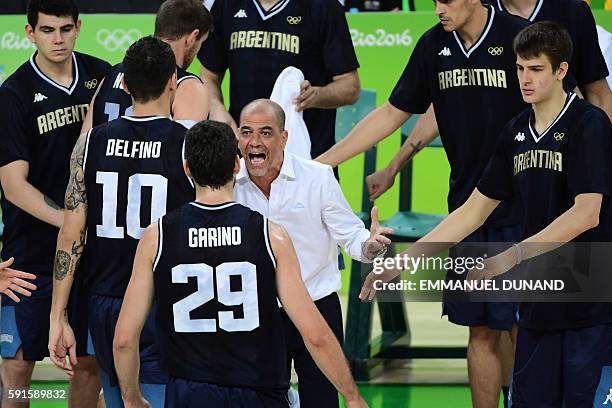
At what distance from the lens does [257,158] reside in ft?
20.4

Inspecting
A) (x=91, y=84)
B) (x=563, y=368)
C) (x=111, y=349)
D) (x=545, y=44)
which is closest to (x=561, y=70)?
(x=545, y=44)

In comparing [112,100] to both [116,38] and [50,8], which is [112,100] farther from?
[116,38]

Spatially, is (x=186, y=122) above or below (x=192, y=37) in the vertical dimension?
below

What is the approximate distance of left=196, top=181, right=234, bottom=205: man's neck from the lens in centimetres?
505

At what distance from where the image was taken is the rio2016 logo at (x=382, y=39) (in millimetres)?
10883

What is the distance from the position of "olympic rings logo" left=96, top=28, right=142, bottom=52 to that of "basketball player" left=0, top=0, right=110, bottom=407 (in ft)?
11.6

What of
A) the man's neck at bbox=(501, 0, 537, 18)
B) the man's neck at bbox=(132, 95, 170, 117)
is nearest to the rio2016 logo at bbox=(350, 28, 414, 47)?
the man's neck at bbox=(501, 0, 537, 18)

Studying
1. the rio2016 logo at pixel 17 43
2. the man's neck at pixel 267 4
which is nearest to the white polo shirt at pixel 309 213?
the man's neck at pixel 267 4

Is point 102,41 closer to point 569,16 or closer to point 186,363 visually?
point 569,16

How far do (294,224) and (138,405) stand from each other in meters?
1.34

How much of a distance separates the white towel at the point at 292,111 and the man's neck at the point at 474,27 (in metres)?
1.09

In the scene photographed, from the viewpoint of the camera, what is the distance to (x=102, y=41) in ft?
35.3

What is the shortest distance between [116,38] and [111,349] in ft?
17.1

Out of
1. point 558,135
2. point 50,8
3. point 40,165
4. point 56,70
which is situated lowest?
point 40,165
